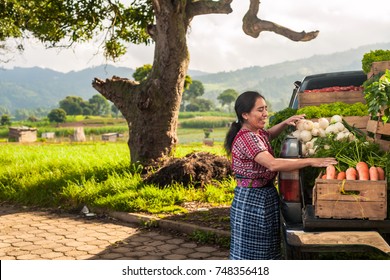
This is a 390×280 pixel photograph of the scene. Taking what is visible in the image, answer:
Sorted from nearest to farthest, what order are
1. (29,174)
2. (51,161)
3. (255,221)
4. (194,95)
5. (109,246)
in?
(255,221) < (109,246) < (29,174) < (51,161) < (194,95)

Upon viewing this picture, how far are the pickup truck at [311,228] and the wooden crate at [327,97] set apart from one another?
199 cm

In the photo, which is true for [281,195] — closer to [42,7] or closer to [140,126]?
[140,126]

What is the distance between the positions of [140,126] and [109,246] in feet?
16.8

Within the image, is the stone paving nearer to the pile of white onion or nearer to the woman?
the pile of white onion

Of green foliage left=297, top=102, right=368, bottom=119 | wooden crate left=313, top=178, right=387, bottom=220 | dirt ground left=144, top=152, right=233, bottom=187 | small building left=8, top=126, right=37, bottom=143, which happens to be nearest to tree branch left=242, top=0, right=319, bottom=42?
dirt ground left=144, top=152, right=233, bottom=187

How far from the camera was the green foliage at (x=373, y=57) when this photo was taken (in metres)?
7.11

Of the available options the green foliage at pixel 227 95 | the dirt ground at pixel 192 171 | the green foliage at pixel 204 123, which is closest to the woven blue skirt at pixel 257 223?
the dirt ground at pixel 192 171

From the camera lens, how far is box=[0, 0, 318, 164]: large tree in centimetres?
1262

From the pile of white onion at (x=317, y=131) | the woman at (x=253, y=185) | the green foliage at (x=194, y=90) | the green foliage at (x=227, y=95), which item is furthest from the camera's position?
the green foliage at (x=227, y=95)

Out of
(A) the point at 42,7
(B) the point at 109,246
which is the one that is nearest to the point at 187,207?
(B) the point at 109,246

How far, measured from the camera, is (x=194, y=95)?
15238 cm

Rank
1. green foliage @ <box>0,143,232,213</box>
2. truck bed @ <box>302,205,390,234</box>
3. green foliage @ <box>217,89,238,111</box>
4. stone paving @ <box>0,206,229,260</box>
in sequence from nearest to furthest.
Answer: truck bed @ <box>302,205,390,234</box> < stone paving @ <box>0,206,229,260</box> < green foliage @ <box>0,143,232,213</box> < green foliage @ <box>217,89,238,111</box>

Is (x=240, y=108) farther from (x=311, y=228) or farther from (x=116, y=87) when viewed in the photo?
(x=116, y=87)

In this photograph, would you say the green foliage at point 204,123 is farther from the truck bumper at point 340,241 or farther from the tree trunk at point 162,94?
the truck bumper at point 340,241
